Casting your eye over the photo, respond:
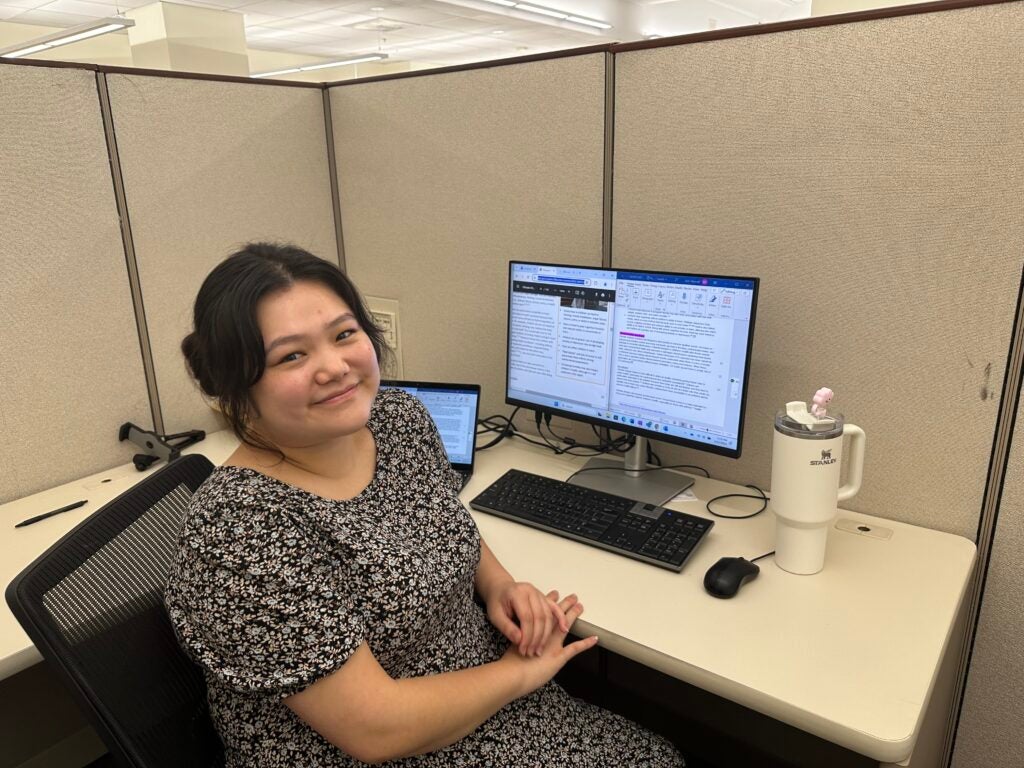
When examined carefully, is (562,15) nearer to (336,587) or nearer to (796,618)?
(796,618)

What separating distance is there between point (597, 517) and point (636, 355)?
0.29 metres

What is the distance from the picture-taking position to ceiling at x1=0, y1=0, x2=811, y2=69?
6.54 meters

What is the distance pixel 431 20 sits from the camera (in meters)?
7.31

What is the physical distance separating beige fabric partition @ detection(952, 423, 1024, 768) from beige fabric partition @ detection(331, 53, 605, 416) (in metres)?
0.80

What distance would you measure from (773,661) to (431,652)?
1.36 ft

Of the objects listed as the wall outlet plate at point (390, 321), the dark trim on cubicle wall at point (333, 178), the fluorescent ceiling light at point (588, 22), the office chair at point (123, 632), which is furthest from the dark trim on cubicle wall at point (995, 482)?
the fluorescent ceiling light at point (588, 22)

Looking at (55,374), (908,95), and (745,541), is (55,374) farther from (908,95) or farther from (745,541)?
(908,95)

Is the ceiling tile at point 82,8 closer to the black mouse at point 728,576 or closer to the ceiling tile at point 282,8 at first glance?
the ceiling tile at point 282,8

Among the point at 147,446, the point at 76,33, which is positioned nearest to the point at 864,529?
the point at 147,446

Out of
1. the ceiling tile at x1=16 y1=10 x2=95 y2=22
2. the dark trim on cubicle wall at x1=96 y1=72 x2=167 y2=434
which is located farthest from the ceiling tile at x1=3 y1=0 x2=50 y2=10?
the dark trim on cubicle wall at x1=96 y1=72 x2=167 y2=434

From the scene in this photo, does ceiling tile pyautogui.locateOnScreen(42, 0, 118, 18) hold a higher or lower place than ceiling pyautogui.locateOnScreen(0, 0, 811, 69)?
lower

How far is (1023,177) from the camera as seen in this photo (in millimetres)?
1016

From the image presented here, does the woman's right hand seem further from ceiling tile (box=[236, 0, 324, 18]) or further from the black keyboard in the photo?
ceiling tile (box=[236, 0, 324, 18])

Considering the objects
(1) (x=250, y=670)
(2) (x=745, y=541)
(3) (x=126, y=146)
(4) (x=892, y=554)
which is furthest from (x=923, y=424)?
(3) (x=126, y=146)
